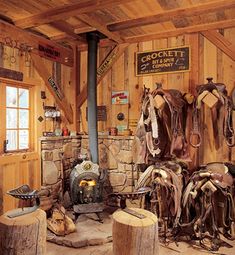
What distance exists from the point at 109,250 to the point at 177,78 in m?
2.48

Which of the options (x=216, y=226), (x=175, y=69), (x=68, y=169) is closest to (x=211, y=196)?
(x=216, y=226)

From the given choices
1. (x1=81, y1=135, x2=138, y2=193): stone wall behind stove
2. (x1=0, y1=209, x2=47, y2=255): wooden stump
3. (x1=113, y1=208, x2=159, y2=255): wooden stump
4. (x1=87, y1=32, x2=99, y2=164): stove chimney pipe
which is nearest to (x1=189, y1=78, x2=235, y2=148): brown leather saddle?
(x1=81, y1=135, x2=138, y2=193): stone wall behind stove

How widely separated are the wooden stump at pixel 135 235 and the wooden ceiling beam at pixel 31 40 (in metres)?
2.63

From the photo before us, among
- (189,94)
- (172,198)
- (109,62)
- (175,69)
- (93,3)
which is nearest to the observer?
(93,3)

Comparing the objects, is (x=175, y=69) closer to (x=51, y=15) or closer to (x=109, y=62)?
(x=109, y=62)

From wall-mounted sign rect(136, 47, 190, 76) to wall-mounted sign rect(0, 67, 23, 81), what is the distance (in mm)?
1732

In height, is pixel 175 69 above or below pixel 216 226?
above

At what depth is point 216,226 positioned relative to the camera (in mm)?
2986

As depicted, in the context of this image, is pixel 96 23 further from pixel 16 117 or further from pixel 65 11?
pixel 16 117

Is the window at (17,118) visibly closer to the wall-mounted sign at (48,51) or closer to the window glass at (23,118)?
the window glass at (23,118)

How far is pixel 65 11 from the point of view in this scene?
3.03 metres

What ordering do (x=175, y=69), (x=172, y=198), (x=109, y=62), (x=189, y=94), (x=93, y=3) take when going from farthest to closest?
(x=109, y=62) → (x=175, y=69) → (x=189, y=94) → (x=172, y=198) → (x=93, y=3)

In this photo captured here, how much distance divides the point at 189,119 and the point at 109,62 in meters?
1.61

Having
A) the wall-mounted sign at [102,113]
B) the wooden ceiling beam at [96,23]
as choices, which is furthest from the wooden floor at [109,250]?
the wooden ceiling beam at [96,23]
